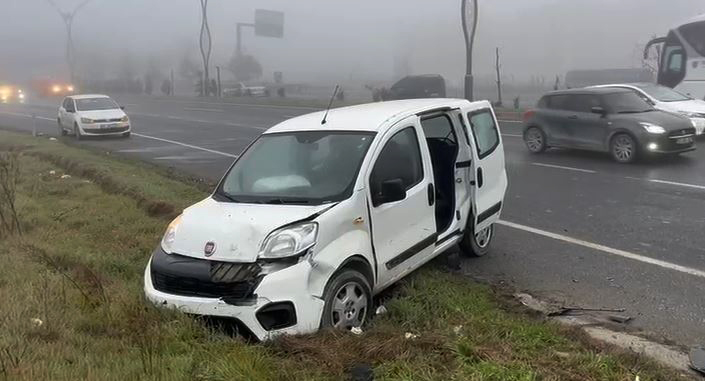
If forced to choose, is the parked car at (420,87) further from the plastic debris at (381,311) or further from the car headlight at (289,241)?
the car headlight at (289,241)

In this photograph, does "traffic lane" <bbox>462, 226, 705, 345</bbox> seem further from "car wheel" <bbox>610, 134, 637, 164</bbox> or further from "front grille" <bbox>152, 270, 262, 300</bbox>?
"car wheel" <bbox>610, 134, 637, 164</bbox>

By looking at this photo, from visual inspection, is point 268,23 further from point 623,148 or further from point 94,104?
point 623,148

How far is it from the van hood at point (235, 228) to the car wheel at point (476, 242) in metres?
2.23

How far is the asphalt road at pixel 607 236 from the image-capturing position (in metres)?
5.32

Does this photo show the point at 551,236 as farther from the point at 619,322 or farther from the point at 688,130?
the point at 688,130

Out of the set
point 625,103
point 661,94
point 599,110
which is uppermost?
point 661,94

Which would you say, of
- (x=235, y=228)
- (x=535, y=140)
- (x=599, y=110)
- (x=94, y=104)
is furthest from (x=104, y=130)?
(x=235, y=228)

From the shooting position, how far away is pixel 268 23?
5300cm

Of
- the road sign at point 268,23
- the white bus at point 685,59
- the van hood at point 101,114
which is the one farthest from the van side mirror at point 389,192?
the road sign at point 268,23

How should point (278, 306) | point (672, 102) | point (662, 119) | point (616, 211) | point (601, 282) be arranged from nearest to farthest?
point (278, 306) < point (601, 282) < point (616, 211) < point (662, 119) < point (672, 102)

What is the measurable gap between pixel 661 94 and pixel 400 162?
Result: 13.2 metres

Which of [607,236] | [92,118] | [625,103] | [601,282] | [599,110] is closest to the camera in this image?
[601,282]

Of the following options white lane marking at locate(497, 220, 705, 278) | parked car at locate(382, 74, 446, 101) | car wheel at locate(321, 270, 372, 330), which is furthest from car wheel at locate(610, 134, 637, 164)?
parked car at locate(382, 74, 446, 101)

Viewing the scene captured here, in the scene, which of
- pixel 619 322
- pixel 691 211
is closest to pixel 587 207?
pixel 691 211
